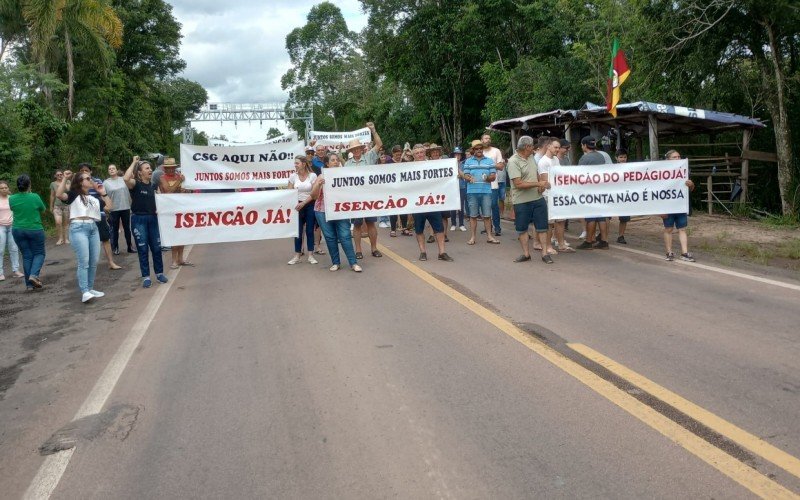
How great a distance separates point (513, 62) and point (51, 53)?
20286mm

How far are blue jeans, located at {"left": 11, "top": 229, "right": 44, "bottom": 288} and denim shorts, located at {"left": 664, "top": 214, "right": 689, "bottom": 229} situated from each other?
9566mm

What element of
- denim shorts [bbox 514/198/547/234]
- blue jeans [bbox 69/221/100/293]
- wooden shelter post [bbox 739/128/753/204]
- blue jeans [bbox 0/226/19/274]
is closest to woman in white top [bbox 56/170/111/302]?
blue jeans [bbox 69/221/100/293]

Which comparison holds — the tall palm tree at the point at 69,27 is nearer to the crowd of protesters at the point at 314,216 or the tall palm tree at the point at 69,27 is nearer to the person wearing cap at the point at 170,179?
the crowd of protesters at the point at 314,216

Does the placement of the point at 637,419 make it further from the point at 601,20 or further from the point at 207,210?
the point at 601,20

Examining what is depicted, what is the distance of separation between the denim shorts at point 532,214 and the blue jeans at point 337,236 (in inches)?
99.0

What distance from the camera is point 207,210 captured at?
1038 cm

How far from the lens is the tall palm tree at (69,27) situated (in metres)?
21.5

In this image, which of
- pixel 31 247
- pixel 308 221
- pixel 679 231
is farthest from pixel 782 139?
pixel 31 247

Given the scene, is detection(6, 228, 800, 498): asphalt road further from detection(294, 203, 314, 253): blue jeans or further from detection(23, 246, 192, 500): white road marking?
detection(294, 203, 314, 253): blue jeans

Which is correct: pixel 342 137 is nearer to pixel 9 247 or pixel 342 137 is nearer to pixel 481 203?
pixel 481 203

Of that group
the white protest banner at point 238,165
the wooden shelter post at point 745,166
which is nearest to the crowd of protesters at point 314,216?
the white protest banner at point 238,165

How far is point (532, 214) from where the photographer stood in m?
9.95

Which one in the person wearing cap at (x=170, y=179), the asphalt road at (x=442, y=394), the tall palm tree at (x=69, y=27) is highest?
the tall palm tree at (x=69, y=27)

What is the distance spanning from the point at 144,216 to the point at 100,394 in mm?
5009
